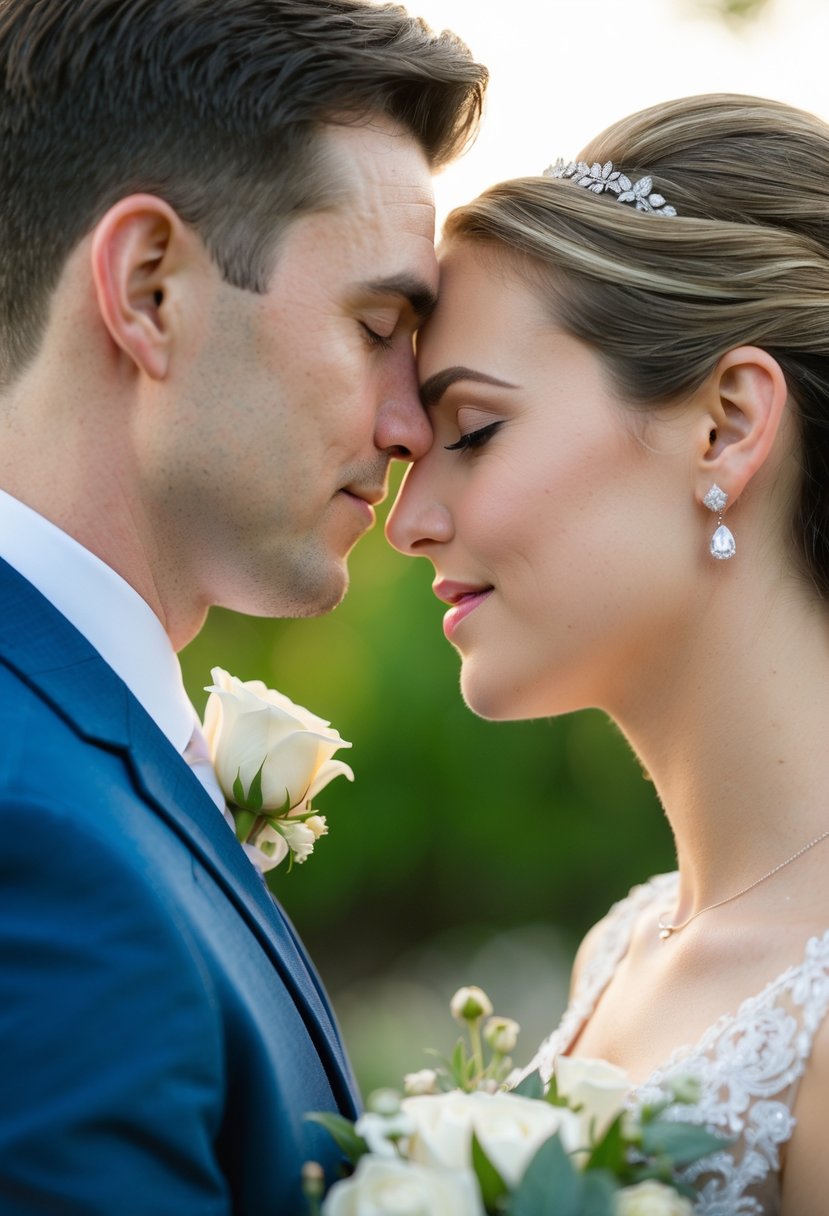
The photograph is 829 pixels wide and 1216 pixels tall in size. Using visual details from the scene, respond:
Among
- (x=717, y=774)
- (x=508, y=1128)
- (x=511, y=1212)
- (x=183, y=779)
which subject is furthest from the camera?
(x=717, y=774)

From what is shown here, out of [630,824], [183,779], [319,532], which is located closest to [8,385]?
Result: [319,532]

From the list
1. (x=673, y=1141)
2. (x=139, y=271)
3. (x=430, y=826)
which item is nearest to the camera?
(x=673, y=1141)

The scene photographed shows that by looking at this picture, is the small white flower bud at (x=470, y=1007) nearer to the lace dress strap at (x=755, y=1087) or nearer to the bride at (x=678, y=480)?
the lace dress strap at (x=755, y=1087)

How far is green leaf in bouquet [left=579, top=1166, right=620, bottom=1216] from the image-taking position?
2.12 m

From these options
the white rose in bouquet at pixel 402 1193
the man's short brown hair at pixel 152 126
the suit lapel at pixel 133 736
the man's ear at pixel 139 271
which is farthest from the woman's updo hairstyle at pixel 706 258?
the white rose in bouquet at pixel 402 1193

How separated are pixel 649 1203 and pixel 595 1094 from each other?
361 millimetres

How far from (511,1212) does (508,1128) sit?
0.16 metres

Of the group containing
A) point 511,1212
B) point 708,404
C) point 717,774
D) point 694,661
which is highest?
point 708,404

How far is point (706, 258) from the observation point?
11.6ft

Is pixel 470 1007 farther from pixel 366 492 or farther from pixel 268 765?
pixel 366 492

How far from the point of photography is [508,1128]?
7.52 ft

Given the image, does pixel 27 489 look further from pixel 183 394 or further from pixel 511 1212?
pixel 511 1212

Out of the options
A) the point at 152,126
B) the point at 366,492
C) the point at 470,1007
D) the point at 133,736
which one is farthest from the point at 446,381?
the point at 470,1007

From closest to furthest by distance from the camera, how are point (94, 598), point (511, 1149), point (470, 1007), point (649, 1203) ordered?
point (649, 1203)
point (511, 1149)
point (470, 1007)
point (94, 598)
